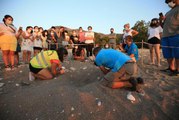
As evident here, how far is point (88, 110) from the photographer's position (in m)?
2.94

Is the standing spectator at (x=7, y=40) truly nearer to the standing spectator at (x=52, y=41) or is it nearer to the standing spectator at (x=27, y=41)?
the standing spectator at (x=27, y=41)

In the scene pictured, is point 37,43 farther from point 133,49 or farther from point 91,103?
point 91,103

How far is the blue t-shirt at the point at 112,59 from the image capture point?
11.7 ft

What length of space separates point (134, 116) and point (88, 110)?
75 cm

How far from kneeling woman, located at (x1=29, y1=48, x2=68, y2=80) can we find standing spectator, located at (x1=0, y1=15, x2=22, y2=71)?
1443mm

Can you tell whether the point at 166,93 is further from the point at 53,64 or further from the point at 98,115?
the point at 53,64

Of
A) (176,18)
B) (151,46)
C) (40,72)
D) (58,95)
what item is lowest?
(58,95)

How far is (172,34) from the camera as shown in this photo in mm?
4602

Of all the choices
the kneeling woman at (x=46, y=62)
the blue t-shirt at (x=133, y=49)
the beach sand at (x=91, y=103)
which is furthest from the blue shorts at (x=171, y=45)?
the kneeling woman at (x=46, y=62)

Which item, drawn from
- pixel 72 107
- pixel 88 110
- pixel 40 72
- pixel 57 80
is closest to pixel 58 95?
pixel 72 107

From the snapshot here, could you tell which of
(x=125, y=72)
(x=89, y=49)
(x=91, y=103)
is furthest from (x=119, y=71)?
(x=89, y=49)

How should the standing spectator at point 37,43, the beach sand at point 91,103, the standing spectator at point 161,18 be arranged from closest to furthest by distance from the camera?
the beach sand at point 91,103
the standing spectator at point 161,18
the standing spectator at point 37,43

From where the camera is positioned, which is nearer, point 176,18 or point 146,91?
point 146,91

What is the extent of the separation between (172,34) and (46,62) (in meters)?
3.33
